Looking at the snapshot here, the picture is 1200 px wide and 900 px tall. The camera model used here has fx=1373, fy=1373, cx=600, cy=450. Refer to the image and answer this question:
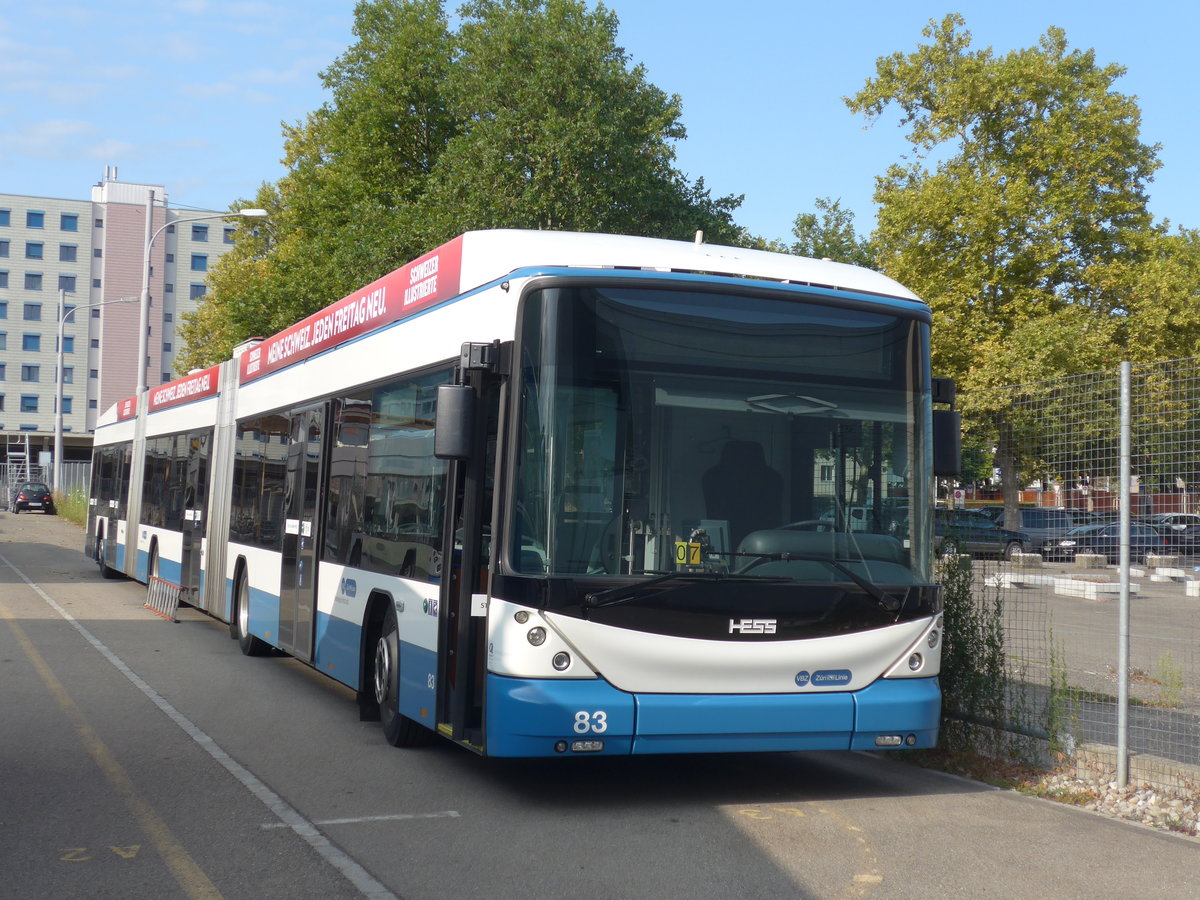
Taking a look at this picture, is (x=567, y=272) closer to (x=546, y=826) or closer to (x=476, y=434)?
(x=476, y=434)

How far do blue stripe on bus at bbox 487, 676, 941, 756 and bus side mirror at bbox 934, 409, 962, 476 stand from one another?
1277mm

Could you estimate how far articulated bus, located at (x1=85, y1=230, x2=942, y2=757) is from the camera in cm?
716

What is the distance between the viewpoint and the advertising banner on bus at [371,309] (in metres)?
8.98

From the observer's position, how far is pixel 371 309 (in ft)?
35.5

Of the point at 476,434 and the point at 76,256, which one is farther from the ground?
the point at 76,256

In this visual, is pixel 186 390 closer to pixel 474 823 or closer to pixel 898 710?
pixel 474 823

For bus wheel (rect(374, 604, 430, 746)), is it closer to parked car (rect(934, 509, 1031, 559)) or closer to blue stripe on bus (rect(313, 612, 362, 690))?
blue stripe on bus (rect(313, 612, 362, 690))

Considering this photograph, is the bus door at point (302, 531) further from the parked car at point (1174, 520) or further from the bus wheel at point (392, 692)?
the parked car at point (1174, 520)

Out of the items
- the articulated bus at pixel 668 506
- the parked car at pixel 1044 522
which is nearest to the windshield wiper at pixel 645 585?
the articulated bus at pixel 668 506

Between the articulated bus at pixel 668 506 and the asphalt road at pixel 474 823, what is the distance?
18.6 inches

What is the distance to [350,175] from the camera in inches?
1549

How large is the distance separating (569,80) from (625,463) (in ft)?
87.4

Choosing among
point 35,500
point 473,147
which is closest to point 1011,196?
point 473,147

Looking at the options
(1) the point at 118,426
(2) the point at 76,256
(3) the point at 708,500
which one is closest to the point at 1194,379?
(3) the point at 708,500
